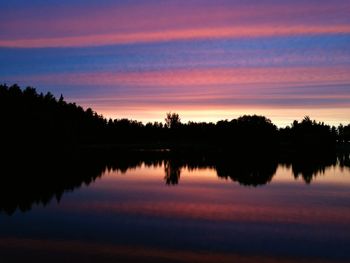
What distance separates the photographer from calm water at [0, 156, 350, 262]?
1981cm

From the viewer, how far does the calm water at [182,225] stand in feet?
65.0

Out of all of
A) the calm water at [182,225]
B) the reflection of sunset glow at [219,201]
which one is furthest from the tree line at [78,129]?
the calm water at [182,225]

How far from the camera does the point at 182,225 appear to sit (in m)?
25.5

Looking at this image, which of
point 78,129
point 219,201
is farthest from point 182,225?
point 78,129

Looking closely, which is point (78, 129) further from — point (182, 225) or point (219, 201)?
point (182, 225)

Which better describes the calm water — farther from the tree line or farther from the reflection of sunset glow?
the tree line

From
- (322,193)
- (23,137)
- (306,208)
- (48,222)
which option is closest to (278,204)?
(306,208)

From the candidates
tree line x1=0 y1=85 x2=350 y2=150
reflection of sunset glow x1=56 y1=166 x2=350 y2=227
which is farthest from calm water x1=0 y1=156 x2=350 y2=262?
tree line x1=0 y1=85 x2=350 y2=150

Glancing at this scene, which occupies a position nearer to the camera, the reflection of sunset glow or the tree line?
the reflection of sunset glow

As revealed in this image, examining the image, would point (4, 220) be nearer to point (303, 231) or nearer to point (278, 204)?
point (303, 231)

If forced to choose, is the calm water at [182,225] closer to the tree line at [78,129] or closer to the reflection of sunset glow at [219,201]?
the reflection of sunset glow at [219,201]

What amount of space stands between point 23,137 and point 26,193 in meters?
48.1

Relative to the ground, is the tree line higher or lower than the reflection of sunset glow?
higher

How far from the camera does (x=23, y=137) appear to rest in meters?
84.1
